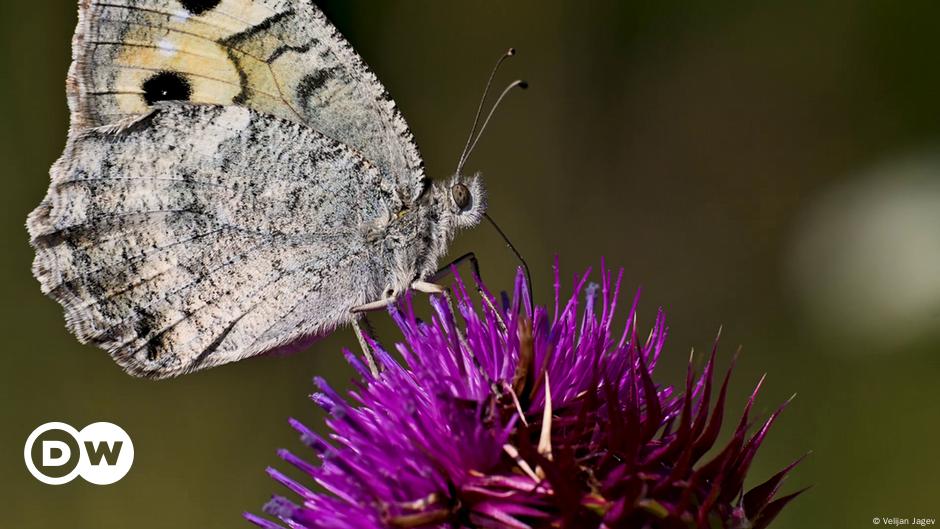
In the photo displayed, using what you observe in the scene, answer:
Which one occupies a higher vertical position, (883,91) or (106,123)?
(883,91)

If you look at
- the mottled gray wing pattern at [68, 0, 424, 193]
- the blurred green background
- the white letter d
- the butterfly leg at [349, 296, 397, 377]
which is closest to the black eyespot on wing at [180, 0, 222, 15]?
the mottled gray wing pattern at [68, 0, 424, 193]

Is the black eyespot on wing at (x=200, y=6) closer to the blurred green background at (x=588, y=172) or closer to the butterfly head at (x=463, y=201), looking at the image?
the butterfly head at (x=463, y=201)

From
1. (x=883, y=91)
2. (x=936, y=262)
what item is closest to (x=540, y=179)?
(x=883, y=91)

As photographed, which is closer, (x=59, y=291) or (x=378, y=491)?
(x=378, y=491)

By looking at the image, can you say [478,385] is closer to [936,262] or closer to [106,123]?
[106,123]

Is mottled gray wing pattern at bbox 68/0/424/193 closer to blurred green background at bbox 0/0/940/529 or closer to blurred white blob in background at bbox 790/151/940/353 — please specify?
blurred white blob in background at bbox 790/151/940/353

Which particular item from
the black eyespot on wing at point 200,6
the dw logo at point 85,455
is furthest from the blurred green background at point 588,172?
the black eyespot on wing at point 200,6
